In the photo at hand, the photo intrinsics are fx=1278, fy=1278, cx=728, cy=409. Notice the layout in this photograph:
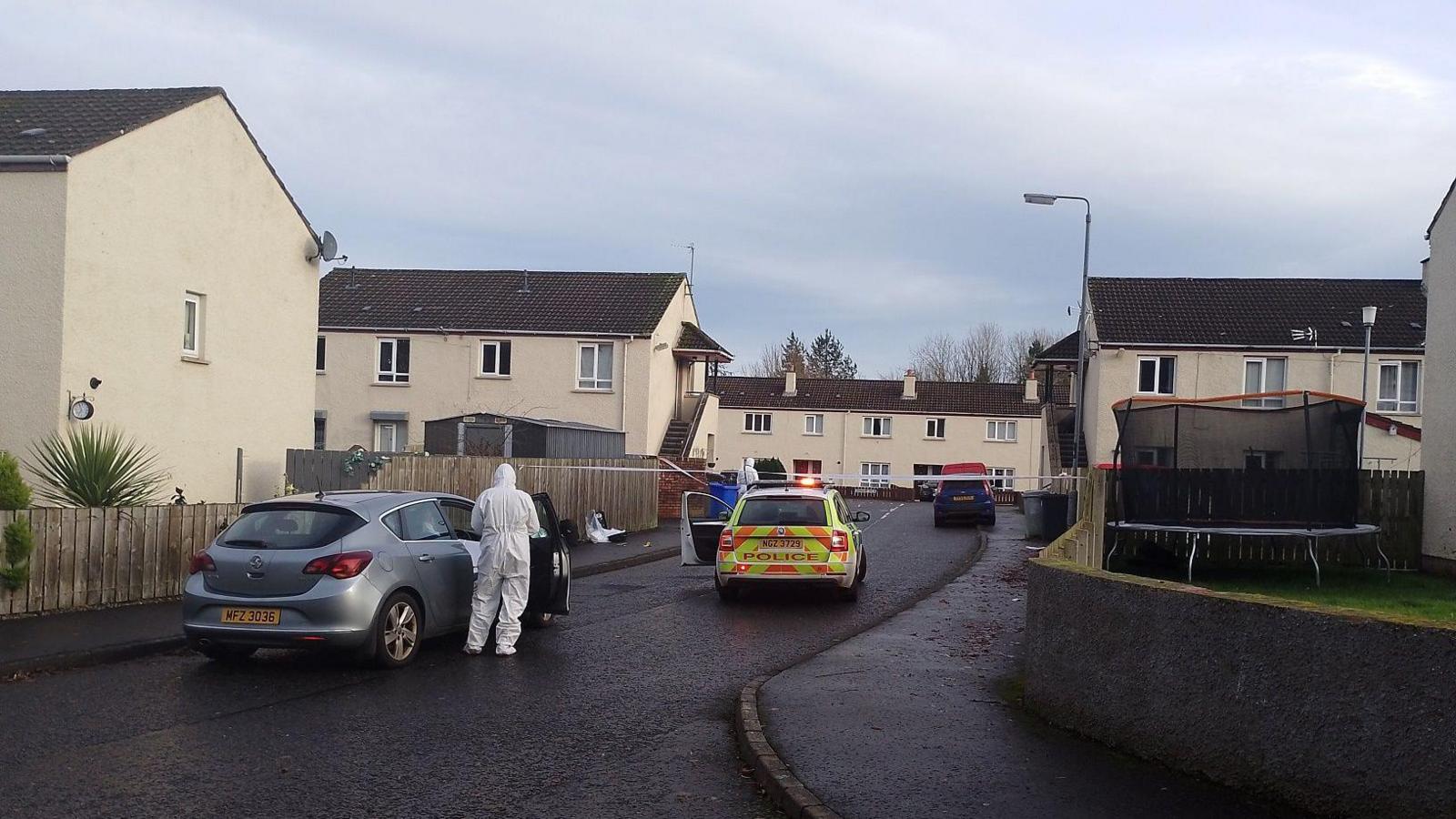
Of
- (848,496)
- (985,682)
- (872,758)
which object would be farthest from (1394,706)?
(848,496)

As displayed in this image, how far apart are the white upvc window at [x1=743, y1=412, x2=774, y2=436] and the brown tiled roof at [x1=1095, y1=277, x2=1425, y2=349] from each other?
2416cm

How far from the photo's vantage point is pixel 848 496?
2530 inches

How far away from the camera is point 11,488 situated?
1275 centimetres

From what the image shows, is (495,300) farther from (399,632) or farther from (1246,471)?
(399,632)

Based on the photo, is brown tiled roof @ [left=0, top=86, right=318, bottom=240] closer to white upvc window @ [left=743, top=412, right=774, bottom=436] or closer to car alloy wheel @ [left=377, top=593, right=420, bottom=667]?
car alloy wheel @ [left=377, top=593, right=420, bottom=667]

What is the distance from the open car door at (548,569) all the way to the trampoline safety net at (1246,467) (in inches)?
371

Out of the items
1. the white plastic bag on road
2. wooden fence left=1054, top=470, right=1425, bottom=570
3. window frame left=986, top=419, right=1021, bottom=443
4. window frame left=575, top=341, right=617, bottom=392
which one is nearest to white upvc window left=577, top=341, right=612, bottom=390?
window frame left=575, top=341, right=617, bottom=392

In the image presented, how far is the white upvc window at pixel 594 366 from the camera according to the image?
39531 millimetres

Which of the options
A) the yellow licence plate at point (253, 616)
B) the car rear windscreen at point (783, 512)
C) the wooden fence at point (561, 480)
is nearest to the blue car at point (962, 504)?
the wooden fence at point (561, 480)

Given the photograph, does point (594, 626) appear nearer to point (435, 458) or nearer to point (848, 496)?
point (435, 458)

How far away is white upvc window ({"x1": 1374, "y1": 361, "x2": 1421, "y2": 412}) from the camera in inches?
1548

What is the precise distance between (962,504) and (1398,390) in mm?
15042

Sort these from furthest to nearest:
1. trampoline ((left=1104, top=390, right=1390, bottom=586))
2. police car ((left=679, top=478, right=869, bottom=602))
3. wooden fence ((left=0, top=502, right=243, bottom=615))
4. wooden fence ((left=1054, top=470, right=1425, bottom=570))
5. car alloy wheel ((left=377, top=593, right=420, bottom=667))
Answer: wooden fence ((left=1054, top=470, right=1425, bottom=570)) < trampoline ((left=1104, top=390, right=1390, bottom=586)) < police car ((left=679, top=478, right=869, bottom=602)) < wooden fence ((left=0, top=502, right=243, bottom=615)) < car alloy wheel ((left=377, top=593, right=420, bottom=667))

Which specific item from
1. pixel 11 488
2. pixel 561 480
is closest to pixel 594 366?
pixel 561 480
